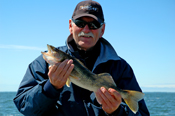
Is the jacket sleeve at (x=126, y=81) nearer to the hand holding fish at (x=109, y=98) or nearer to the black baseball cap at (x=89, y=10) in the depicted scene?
the hand holding fish at (x=109, y=98)

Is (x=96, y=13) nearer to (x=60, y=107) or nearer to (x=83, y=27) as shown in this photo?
(x=83, y=27)

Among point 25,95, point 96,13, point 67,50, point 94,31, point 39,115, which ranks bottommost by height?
point 39,115

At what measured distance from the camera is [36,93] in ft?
11.9

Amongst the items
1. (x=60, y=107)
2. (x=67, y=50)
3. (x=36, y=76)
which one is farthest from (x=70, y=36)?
(x=60, y=107)

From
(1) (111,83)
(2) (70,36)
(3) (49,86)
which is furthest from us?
(2) (70,36)

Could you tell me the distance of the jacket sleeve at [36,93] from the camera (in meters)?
3.62

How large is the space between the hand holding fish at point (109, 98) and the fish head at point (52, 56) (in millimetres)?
837

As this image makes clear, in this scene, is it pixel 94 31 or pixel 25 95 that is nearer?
pixel 25 95

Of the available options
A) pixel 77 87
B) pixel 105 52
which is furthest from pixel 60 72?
pixel 105 52

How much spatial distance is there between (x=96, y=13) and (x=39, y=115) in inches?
81.8

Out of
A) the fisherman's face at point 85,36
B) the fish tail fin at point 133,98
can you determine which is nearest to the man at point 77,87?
the fisherman's face at point 85,36

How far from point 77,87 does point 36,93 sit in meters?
0.75

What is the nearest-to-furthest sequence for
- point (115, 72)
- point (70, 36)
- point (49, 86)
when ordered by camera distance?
point (49, 86)
point (115, 72)
point (70, 36)

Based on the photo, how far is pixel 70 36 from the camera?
4621 millimetres
